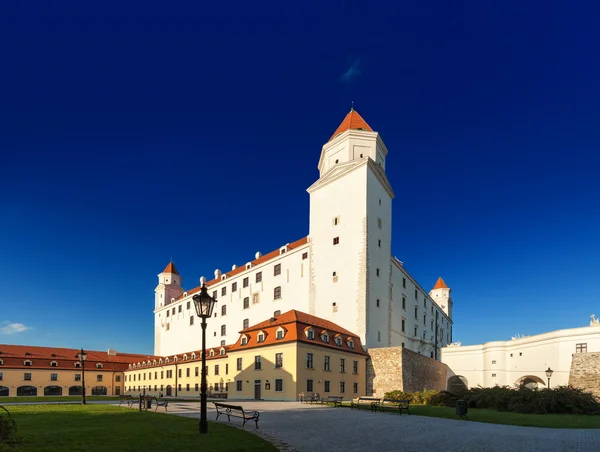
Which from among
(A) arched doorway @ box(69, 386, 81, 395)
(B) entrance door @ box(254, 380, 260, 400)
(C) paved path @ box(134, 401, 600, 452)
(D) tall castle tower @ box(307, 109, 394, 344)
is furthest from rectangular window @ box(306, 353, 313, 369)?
(A) arched doorway @ box(69, 386, 81, 395)

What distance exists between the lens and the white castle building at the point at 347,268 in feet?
150

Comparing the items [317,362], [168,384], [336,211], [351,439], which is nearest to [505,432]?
[351,439]

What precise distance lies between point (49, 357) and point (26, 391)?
612cm

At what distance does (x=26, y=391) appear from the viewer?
6500 cm

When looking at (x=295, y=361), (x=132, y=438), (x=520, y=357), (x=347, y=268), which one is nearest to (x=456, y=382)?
(x=520, y=357)

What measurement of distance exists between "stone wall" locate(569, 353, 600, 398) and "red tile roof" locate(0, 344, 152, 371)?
73.2 metres

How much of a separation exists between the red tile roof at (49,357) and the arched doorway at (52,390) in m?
3.18

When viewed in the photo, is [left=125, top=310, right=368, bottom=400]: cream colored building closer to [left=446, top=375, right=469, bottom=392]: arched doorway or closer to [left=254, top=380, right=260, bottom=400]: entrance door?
[left=254, top=380, right=260, bottom=400]: entrance door

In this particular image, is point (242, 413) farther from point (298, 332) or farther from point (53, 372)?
point (53, 372)

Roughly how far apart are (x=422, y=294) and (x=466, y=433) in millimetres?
52087

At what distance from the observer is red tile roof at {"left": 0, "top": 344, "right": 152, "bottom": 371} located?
2569 inches

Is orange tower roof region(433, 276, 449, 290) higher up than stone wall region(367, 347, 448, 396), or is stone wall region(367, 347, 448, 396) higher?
orange tower roof region(433, 276, 449, 290)

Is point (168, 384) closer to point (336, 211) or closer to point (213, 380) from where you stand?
point (213, 380)

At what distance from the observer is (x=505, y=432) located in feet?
51.0
